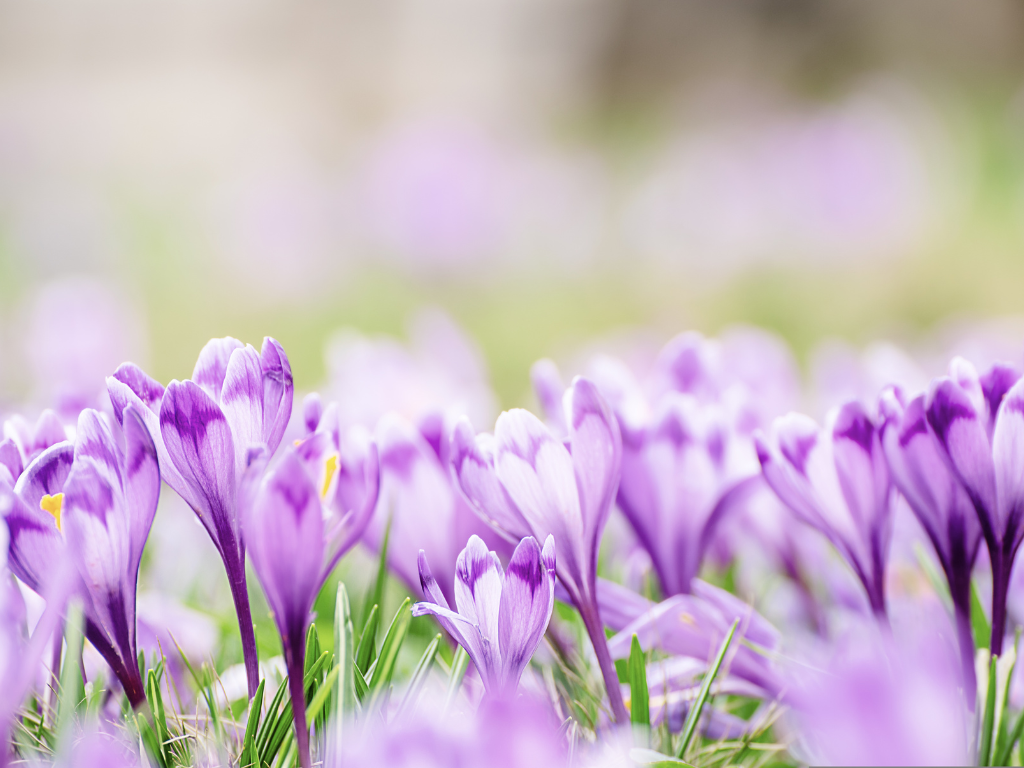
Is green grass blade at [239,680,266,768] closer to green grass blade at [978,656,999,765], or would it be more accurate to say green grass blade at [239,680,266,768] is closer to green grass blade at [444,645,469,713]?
green grass blade at [444,645,469,713]

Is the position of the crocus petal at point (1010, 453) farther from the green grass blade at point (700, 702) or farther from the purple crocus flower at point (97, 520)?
the purple crocus flower at point (97, 520)

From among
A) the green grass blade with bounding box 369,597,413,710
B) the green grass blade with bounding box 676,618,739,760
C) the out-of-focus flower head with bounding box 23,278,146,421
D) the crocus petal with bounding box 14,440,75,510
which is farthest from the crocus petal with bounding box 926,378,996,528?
the out-of-focus flower head with bounding box 23,278,146,421

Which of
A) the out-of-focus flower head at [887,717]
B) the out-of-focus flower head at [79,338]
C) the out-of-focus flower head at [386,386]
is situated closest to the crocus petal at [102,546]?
the out-of-focus flower head at [887,717]

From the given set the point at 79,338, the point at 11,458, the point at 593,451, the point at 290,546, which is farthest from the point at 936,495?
the point at 79,338

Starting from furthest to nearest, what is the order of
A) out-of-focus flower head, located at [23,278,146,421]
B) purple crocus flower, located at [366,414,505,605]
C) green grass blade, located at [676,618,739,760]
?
out-of-focus flower head, located at [23,278,146,421], purple crocus flower, located at [366,414,505,605], green grass blade, located at [676,618,739,760]

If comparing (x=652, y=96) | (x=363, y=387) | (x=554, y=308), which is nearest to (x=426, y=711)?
(x=363, y=387)

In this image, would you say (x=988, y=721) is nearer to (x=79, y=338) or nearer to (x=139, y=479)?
(x=139, y=479)
